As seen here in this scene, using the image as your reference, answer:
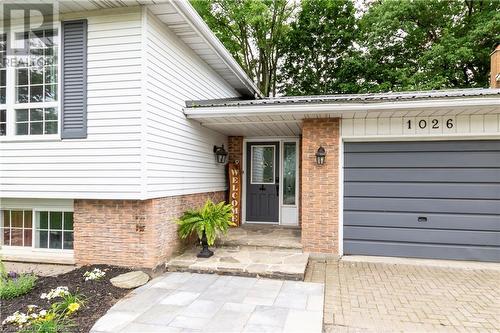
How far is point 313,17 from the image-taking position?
1537cm

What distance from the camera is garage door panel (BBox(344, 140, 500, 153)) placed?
566cm

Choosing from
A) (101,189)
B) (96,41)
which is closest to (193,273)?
(101,189)

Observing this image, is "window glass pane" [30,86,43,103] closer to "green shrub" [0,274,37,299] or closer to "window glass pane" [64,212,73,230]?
"window glass pane" [64,212,73,230]

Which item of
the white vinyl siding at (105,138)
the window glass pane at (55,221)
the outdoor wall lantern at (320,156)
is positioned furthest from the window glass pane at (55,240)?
the outdoor wall lantern at (320,156)

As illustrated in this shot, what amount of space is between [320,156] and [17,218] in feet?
18.8

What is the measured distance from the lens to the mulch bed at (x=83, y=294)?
3422 mm

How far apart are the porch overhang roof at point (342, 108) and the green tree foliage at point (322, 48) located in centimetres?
932

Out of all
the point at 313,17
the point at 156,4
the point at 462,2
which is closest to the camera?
the point at 156,4

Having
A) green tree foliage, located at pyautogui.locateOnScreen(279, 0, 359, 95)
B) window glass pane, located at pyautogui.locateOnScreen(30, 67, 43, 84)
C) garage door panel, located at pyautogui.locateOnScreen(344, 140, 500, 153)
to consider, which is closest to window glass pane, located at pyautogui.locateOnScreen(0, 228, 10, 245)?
window glass pane, located at pyautogui.locateOnScreen(30, 67, 43, 84)

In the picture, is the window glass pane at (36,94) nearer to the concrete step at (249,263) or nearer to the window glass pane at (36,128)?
the window glass pane at (36,128)

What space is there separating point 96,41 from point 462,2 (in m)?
15.7

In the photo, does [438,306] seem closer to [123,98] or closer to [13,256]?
[123,98]

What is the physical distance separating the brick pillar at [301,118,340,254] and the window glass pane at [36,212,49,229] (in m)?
4.71

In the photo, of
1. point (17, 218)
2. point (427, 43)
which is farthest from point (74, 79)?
point (427, 43)
